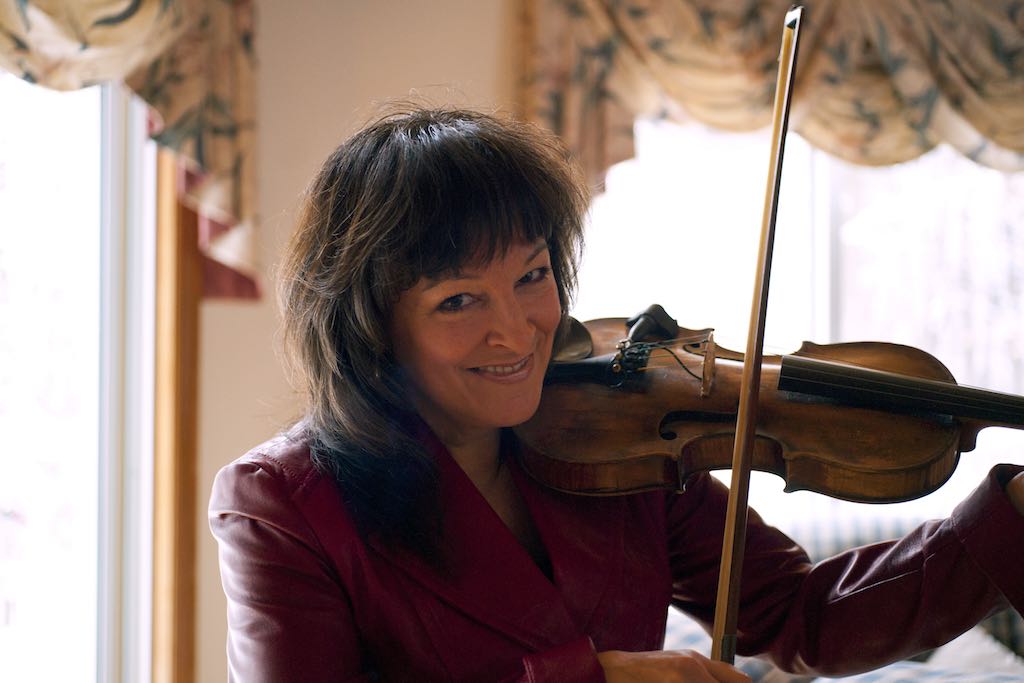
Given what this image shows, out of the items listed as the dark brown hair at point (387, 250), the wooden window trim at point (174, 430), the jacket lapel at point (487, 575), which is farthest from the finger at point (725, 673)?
the wooden window trim at point (174, 430)

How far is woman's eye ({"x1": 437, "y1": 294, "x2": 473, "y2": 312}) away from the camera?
1101 millimetres

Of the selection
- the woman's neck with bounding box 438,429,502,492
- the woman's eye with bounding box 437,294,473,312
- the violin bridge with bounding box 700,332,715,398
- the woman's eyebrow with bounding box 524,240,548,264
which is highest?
the woman's eyebrow with bounding box 524,240,548,264

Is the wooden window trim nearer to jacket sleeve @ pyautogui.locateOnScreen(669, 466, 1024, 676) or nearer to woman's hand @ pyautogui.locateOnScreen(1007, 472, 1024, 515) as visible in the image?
jacket sleeve @ pyautogui.locateOnScreen(669, 466, 1024, 676)

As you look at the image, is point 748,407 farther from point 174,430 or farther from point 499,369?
point 174,430

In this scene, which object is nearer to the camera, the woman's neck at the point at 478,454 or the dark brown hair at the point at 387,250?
the dark brown hair at the point at 387,250

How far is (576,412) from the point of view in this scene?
1230 mm

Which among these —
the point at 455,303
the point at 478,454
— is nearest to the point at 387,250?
the point at 455,303

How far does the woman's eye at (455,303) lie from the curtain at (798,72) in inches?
68.2

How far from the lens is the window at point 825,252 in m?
3.05

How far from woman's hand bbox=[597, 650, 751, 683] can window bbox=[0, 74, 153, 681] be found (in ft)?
5.69

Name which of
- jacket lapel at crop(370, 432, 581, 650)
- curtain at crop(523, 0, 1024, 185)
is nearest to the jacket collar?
jacket lapel at crop(370, 432, 581, 650)

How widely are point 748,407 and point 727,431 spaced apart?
23 centimetres

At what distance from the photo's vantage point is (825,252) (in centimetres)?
313

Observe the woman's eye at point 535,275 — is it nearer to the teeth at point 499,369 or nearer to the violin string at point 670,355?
the teeth at point 499,369
